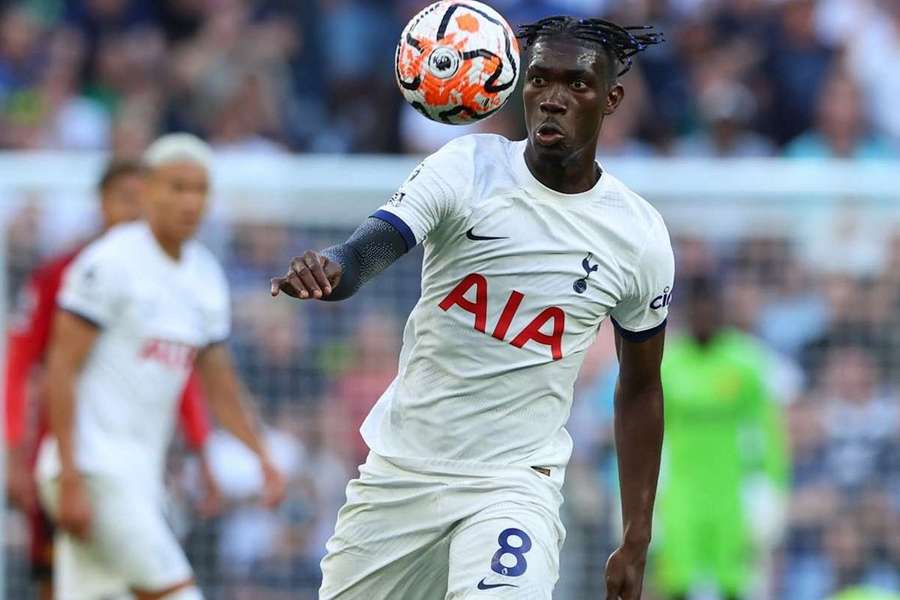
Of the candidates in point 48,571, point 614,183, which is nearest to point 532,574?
point 614,183

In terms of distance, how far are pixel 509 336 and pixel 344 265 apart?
857 millimetres

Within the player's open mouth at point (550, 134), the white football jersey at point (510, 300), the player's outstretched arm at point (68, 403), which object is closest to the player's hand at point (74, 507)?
the player's outstretched arm at point (68, 403)

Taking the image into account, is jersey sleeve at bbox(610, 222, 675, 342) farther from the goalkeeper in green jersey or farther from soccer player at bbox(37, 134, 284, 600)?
the goalkeeper in green jersey

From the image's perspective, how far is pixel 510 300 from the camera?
553 cm

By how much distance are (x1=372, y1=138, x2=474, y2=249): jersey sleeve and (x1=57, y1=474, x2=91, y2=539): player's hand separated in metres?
3.26

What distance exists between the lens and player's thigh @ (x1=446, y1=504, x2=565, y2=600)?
→ 17.4 ft

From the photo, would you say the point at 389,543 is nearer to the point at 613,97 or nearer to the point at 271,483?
the point at 613,97

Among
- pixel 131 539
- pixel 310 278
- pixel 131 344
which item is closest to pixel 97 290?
Result: pixel 131 344

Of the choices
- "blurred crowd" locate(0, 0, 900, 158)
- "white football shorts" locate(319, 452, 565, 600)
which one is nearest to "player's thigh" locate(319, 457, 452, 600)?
"white football shorts" locate(319, 452, 565, 600)

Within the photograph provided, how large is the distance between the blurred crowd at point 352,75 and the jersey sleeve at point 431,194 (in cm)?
689

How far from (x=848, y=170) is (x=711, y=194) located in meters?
0.81

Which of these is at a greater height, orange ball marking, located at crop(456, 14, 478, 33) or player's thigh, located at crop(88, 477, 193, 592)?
orange ball marking, located at crop(456, 14, 478, 33)

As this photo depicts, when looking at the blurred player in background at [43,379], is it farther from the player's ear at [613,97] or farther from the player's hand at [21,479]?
the player's ear at [613,97]

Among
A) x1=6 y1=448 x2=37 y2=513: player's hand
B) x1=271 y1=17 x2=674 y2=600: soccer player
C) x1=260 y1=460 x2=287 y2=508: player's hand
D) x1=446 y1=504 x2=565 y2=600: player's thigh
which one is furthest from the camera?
x1=6 y1=448 x2=37 y2=513: player's hand
